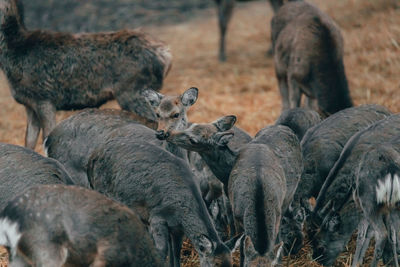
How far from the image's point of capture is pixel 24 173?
5734 millimetres

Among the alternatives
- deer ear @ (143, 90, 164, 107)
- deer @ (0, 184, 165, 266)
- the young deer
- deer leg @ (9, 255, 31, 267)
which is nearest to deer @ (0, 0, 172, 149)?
deer ear @ (143, 90, 164, 107)

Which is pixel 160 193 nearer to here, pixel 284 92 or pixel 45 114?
pixel 45 114

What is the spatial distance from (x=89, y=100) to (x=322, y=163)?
268cm

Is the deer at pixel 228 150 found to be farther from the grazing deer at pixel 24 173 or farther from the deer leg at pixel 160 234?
the grazing deer at pixel 24 173

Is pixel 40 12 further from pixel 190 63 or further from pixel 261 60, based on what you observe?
pixel 261 60

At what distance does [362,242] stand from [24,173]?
2.54 metres

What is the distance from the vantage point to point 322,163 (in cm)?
663

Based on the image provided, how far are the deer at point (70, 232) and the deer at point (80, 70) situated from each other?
10.6 ft

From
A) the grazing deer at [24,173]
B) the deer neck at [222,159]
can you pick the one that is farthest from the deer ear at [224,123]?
the grazing deer at [24,173]

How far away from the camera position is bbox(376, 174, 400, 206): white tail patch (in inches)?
216

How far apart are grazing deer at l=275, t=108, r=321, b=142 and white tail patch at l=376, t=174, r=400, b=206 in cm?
177

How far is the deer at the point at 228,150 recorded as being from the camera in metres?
5.69

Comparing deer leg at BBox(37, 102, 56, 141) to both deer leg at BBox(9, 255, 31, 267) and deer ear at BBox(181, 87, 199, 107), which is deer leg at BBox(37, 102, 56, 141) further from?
deer leg at BBox(9, 255, 31, 267)

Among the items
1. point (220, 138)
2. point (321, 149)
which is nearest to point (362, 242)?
point (321, 149)
